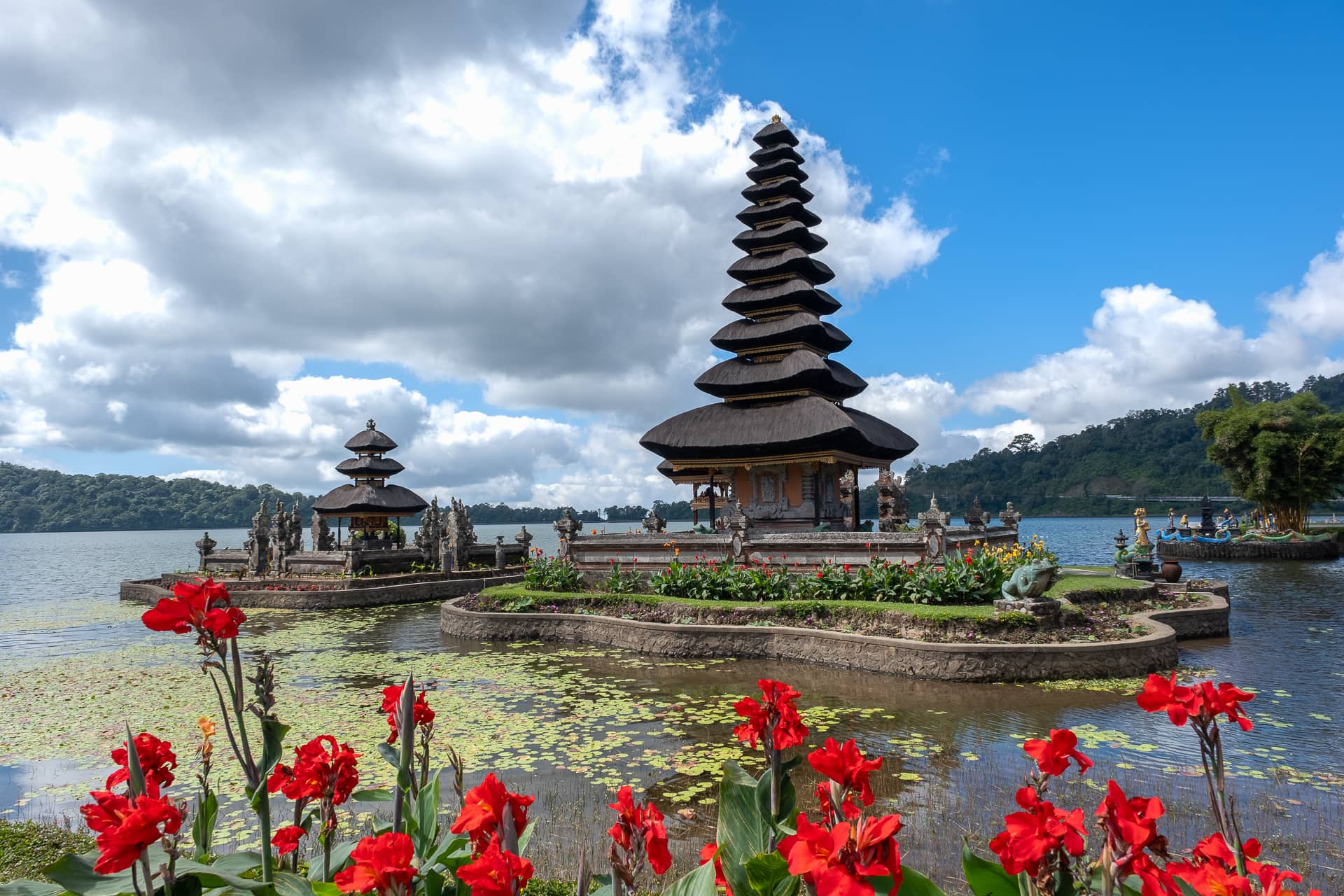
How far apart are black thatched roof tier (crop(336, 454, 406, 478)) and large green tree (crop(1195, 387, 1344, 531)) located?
44.4 meters

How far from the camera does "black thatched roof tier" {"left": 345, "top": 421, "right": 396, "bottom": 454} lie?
112 feet

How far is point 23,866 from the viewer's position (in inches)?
187

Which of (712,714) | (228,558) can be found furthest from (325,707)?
(228,558)

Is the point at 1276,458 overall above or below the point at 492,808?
above

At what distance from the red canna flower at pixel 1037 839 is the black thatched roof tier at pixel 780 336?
25.5 meters

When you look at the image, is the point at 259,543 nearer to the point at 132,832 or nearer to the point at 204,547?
the point at 204,547

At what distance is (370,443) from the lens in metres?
34.2

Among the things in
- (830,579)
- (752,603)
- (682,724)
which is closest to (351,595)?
(752,603)

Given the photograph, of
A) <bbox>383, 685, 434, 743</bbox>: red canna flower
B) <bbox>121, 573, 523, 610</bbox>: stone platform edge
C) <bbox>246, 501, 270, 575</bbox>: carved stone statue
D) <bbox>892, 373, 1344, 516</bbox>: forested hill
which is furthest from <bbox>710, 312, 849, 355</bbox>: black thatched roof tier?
<bbox>892, 373, 1344, 516</bbox>: forested hill

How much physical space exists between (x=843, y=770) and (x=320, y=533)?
3594 centimetres

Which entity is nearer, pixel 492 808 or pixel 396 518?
pixel 492 808

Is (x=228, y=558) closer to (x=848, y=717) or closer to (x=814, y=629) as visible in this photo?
(x=814, y=629)

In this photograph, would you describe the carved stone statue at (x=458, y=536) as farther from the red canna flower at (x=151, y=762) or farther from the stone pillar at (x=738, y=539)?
the red canna flower at (x=151, y=762)

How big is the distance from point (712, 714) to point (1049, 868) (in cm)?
826
